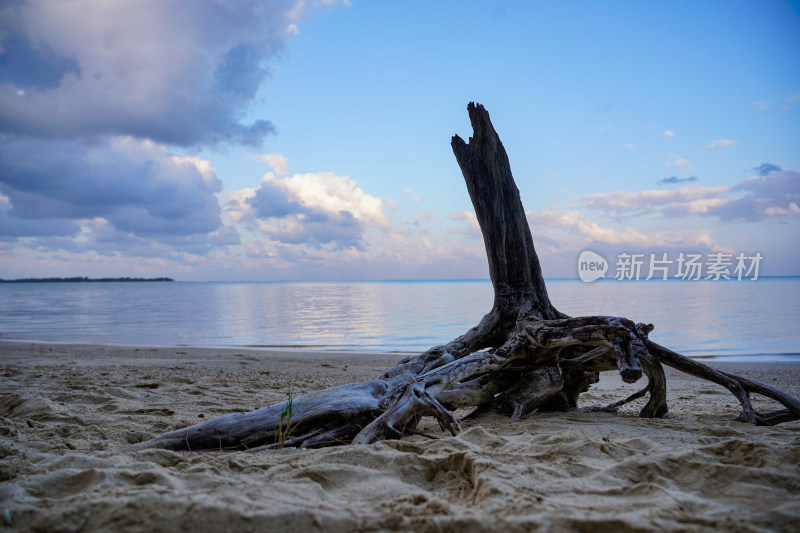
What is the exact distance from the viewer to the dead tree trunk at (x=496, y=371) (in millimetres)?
3465

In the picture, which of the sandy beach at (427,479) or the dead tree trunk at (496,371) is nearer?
the sandy beach at (427,479)

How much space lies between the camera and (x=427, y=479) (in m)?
2.53

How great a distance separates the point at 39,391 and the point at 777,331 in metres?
17.8

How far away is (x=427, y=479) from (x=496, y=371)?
2.20 metres

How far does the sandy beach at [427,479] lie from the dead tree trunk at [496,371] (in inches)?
11.8

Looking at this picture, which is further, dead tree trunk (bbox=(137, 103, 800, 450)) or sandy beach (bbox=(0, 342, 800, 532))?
dead tree trunk (bbox=(137, 103, 800, 450))

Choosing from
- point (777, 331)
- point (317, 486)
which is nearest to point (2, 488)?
point (317, 486)

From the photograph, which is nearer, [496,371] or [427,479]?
[427,479]

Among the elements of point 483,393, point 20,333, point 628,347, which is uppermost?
point 628,347

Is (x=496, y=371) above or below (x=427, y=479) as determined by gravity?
above

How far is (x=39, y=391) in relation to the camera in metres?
5.58

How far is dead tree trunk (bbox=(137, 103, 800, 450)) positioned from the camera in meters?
3.46

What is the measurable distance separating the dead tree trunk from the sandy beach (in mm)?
301

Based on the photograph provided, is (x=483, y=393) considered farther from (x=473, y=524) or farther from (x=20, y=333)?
(x=20, y=333)
